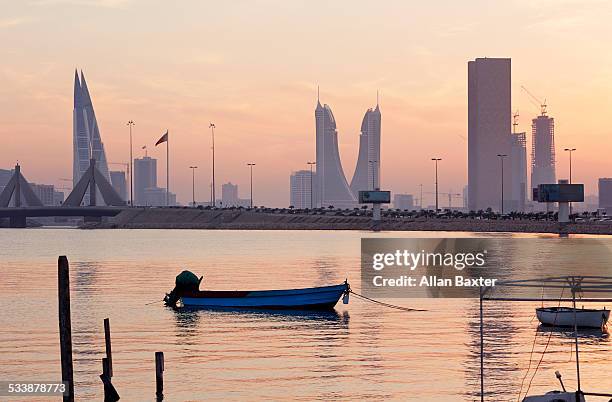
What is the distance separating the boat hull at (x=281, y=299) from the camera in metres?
84.5

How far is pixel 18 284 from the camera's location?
120 meters

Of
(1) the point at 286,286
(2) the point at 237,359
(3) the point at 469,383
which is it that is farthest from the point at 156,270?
(3) the point at 469,383

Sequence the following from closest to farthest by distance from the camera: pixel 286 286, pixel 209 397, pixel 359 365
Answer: pixel 209 397 < pixel 359 365 < pixel 286 286

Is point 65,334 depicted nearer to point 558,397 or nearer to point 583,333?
point 558,397

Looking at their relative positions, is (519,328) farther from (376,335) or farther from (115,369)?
(115,369)

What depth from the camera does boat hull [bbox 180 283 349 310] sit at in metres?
84.5

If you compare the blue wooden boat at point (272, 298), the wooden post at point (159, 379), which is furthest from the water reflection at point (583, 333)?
the wooden post at point (159, 379)

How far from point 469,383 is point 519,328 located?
2263cm

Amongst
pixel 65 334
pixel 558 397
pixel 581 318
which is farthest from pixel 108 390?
pixel 581 318

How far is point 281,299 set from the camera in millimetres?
84562

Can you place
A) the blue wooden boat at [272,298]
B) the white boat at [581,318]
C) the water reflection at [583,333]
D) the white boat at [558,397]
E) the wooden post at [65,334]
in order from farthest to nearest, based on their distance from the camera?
the blue wooden boat at [272,298] → the white boat at [581,318] → the water reflection at [583,333] → the wooden post at [65,334] → the white boat at [558,397]

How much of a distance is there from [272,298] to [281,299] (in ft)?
2.51

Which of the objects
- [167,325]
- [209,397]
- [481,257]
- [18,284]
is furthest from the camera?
[481,257]

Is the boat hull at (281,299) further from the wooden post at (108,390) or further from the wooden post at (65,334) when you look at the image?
the wooden post at (65,334)
